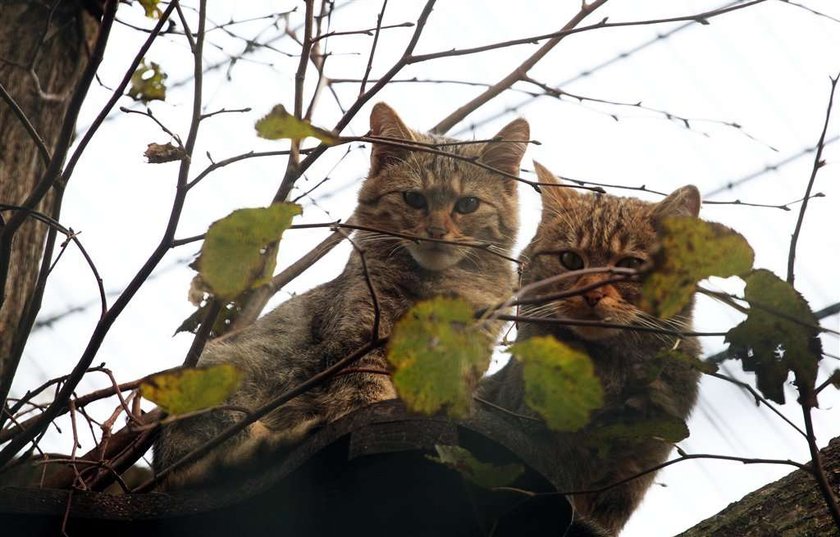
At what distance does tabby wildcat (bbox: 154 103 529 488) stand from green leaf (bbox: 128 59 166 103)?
732mm

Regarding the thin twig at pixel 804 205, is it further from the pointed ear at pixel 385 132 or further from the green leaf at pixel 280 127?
the pointed ear at pixel 385 132

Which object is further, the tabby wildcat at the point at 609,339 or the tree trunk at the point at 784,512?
the tabby wildcat at the point at 609,339

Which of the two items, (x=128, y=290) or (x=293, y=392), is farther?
(x=128, y=290)

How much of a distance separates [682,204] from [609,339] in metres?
0.63

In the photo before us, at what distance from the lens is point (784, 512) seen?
2564 millimetres

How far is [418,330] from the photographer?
1696 mm

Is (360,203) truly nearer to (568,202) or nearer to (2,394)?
(568,202)

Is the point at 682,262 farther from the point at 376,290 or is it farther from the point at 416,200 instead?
the point at 416,200

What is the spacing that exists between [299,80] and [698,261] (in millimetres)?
1748

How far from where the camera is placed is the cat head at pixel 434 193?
13.1 ft

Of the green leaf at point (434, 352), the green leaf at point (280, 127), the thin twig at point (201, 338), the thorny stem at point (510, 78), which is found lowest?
the green leaf at point (434, 352)

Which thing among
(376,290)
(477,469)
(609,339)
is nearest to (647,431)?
(477,469)

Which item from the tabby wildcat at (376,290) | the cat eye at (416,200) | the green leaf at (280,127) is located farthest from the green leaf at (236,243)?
the cat eye at (416,200)

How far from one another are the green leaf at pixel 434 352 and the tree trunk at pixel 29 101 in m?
2.15
